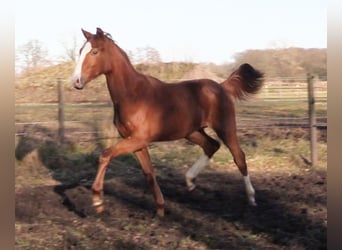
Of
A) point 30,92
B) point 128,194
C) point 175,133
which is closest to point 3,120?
point 175,133

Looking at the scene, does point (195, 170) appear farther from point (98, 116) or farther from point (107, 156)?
point (98, 116)

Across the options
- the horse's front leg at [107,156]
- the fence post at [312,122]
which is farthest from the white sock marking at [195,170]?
the fence post at [312,122]

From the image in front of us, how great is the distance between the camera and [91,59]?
547cm

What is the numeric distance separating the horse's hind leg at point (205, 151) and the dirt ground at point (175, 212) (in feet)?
0.72

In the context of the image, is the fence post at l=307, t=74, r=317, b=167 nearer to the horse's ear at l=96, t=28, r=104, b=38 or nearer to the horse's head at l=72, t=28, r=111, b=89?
the horse's head at l=72, t=28, r=111, b=89

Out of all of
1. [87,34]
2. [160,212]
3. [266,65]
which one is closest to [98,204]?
[160,212]

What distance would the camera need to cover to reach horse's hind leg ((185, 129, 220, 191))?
6.92 m

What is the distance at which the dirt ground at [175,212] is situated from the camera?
471 centimetres

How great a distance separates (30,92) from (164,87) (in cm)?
959

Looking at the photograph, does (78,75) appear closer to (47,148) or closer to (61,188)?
(61,188)

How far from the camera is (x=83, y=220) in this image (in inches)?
219

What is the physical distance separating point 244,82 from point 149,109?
93.0 inches

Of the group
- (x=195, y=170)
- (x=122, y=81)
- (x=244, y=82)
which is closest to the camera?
(x=122, y=81)

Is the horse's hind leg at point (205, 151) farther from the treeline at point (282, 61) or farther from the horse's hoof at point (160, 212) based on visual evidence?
the treeline at point (282, 61)
